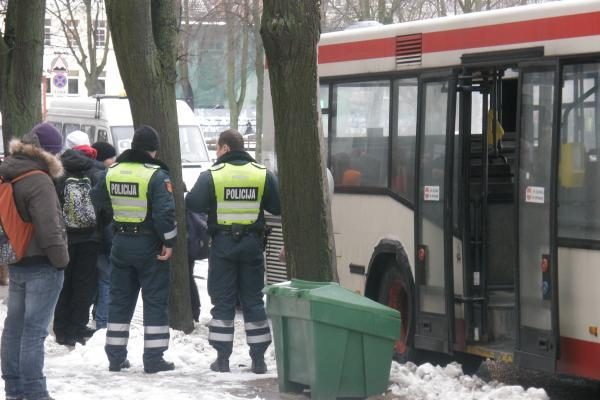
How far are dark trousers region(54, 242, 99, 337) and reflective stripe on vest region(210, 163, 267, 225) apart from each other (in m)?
2.23

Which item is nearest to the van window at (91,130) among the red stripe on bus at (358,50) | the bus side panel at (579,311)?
the red stripe on bus at (358,50)

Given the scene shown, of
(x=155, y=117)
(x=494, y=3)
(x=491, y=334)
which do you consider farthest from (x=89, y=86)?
(x=491, y=334)

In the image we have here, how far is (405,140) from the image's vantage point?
10.9 meters

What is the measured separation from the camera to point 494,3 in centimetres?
3772

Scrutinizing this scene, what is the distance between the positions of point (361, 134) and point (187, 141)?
13472 mm

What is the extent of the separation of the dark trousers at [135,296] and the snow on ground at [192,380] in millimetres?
198

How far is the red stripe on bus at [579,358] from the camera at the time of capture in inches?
331

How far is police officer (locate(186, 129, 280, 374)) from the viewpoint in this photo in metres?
10.1

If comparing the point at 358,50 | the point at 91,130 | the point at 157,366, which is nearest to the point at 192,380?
the point at 157,366

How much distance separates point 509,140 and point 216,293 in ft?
8.30

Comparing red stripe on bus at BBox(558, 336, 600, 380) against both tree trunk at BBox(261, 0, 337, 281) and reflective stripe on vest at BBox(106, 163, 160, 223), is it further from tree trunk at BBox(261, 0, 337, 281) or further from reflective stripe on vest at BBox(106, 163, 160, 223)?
reflective stripe on vest at BBox(106, 163, 160, 223)

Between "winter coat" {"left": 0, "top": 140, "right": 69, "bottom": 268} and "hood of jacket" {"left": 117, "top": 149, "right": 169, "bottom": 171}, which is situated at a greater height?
"hood of jacket" {"left": 117, "top": 149, "right": 169, "bottom": 171}

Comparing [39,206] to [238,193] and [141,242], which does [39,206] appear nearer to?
[141,242]

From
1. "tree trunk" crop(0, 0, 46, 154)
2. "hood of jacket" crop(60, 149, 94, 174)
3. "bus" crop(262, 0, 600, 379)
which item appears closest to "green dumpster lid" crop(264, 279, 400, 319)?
"bus" crop(262, 0, 600, 379)
